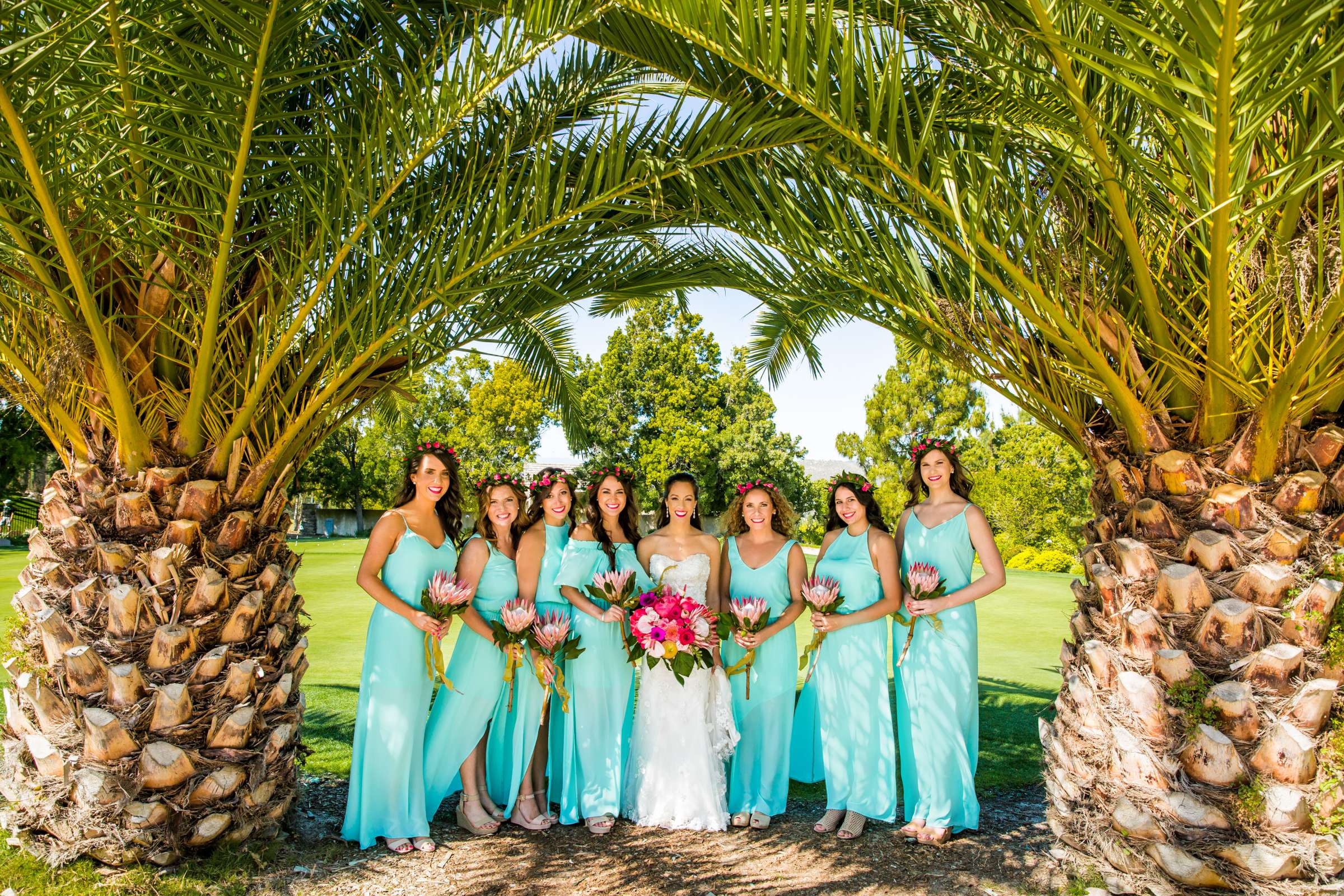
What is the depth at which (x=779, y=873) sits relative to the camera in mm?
4031

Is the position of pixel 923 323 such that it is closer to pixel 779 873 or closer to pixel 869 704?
pixel 869 704

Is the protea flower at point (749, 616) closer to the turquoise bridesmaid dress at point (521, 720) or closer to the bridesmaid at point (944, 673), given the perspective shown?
the bridesmaid at point (944, 673)

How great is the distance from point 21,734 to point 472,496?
263 cm

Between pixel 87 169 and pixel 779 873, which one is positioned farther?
pixel 779 873

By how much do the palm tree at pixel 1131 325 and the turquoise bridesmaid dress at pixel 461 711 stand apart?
2.74 meters

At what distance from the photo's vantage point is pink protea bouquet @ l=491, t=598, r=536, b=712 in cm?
448

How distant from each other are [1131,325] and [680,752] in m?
3.25

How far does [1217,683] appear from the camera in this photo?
3250 mm

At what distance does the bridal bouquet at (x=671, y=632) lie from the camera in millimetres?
4457

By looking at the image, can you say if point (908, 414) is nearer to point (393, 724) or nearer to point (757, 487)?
point (757, 487)

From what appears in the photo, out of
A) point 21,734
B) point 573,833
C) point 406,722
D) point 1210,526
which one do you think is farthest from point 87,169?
point 1210,526

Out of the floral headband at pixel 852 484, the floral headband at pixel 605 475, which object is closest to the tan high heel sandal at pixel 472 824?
the floral headband at pixel 605 475

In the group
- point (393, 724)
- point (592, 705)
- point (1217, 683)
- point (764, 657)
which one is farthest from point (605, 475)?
point (1217, 683)

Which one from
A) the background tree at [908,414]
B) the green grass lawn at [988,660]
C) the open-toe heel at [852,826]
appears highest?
the background tree at [908,414]
